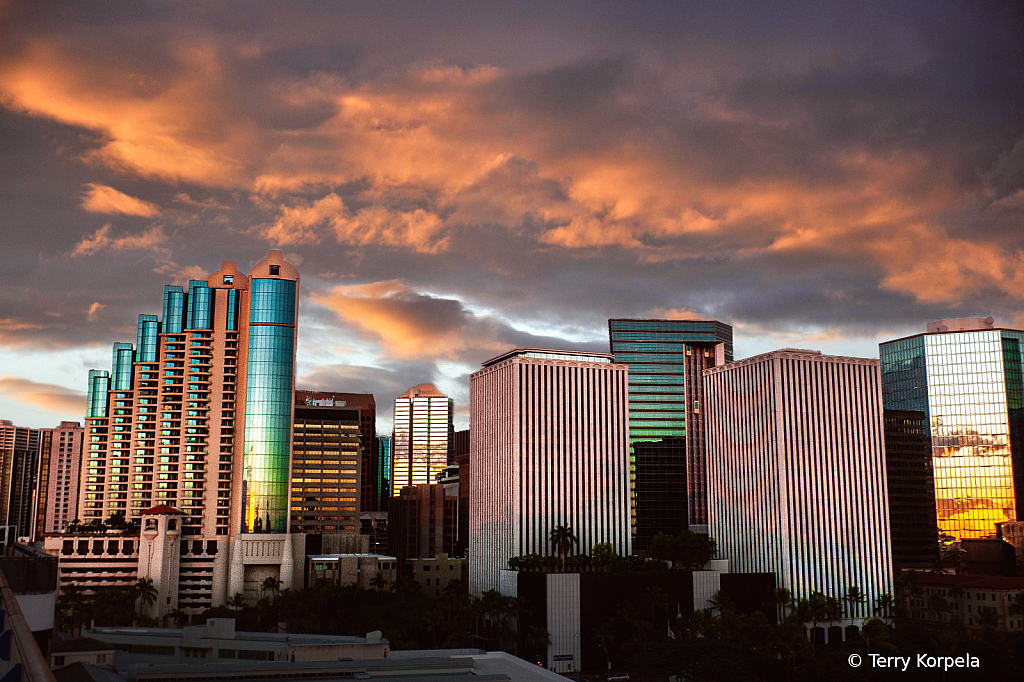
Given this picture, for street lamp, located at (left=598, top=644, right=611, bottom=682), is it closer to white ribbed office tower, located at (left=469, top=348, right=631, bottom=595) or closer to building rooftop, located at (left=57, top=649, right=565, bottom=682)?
white ribbed office tower, located at (left=469, top=348, right=631, bottom=595)

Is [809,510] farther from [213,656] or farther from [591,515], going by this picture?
[213,656]

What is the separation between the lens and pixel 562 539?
603 ft

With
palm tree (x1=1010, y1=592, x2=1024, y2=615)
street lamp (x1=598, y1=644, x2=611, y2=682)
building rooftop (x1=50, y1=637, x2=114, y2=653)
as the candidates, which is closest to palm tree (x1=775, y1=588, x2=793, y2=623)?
street lamp (x1=598, y1=644, x2=611, y2=682)

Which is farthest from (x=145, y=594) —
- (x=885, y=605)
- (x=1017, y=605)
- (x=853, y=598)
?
(x=1017, y=605)

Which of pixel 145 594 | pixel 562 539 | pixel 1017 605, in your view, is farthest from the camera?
pixel 145 594

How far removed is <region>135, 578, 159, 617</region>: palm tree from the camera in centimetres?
19175

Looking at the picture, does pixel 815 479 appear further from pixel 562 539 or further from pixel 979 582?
pixel 562 539

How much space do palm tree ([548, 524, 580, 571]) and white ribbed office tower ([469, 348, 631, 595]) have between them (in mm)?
1586

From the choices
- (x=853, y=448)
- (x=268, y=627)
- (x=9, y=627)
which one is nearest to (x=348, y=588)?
(x=268, y=627)

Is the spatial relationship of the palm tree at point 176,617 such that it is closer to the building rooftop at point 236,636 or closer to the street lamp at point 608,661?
the building rooftop at point 236,636

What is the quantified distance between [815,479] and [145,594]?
140 m

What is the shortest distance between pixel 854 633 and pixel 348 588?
332ft

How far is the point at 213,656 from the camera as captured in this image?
4783 inches

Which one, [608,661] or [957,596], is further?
[957,596]
